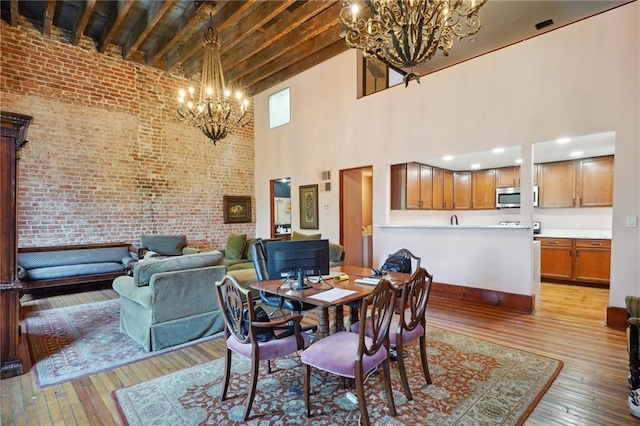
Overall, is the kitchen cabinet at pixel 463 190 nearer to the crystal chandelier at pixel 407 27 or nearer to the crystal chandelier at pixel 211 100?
the crystal chandelier at pixel 407 27

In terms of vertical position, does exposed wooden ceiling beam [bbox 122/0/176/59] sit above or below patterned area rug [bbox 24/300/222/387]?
above

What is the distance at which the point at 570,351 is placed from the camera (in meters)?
2.96

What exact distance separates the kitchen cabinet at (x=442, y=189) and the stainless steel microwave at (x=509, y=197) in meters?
0.86

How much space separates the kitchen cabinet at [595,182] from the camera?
17.7 ft

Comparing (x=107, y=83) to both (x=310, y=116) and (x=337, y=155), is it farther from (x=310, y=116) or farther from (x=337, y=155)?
(x=337, y=155)

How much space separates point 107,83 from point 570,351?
797cm

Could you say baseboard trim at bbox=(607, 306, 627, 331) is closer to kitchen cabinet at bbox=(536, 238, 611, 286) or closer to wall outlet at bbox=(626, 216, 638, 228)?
wall outlet at bbox=(626, 216, 638, 228)

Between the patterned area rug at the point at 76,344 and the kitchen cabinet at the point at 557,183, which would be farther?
the kitchen cabinet at the point at 557,183

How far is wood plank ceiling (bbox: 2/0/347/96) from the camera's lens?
481 centimetres

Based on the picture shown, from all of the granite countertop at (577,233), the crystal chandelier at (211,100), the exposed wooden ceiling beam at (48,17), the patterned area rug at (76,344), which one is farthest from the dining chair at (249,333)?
the granite countertop at (577,233)

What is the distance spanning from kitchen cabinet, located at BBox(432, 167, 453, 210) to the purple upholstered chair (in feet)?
13.3

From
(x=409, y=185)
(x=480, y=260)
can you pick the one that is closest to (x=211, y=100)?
(x=409, y=185)

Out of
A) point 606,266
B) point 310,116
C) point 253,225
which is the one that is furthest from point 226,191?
point 606,266

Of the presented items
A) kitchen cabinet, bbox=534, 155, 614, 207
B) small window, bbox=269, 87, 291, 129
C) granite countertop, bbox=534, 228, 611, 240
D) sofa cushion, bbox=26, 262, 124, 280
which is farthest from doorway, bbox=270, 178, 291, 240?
granite countertop, bbox=534, 228, 611, 240
